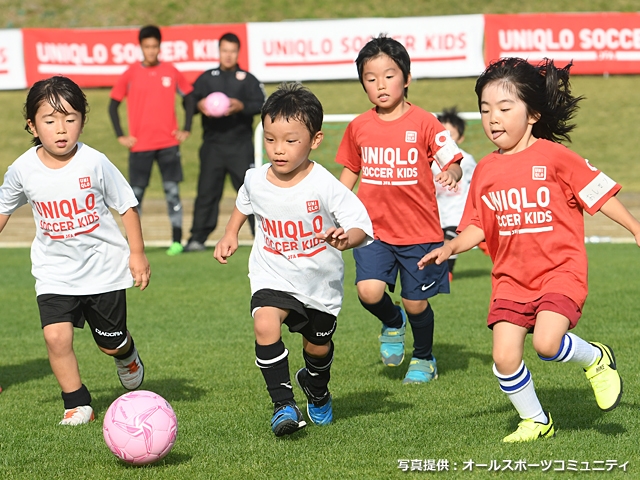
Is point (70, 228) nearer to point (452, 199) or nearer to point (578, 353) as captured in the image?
point (578, 353)

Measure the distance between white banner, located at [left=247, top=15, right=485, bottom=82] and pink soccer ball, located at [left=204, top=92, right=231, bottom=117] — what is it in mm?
8632

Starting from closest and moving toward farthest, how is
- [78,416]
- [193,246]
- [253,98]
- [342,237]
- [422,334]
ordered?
[342,237], [78,416], [422,334], [253,98], [193,246]

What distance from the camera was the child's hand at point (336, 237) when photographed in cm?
456

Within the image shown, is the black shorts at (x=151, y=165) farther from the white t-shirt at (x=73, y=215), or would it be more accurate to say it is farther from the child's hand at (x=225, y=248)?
the child's hand at (x=225, y=248)

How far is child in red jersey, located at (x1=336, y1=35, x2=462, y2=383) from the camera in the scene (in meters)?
6.33

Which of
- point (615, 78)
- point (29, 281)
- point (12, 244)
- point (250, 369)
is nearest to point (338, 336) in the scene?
point (250, 369)

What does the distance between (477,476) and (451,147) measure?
105 inches

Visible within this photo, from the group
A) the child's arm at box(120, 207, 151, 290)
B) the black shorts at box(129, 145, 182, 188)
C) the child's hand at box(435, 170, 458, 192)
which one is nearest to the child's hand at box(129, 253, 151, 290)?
the child's arm at box(120, 207, 151, 290)

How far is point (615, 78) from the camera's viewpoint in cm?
2411

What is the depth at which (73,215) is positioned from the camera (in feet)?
17.9

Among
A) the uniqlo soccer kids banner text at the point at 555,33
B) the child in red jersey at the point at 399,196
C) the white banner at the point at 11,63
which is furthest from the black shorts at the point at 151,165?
the white banner at the point at 11,63

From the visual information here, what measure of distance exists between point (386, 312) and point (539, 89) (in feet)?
7.21

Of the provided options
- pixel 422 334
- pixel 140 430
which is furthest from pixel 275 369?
pixel 422 334

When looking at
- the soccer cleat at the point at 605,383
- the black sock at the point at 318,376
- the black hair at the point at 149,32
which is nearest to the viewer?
the soccer cleat at the point at 605,383
